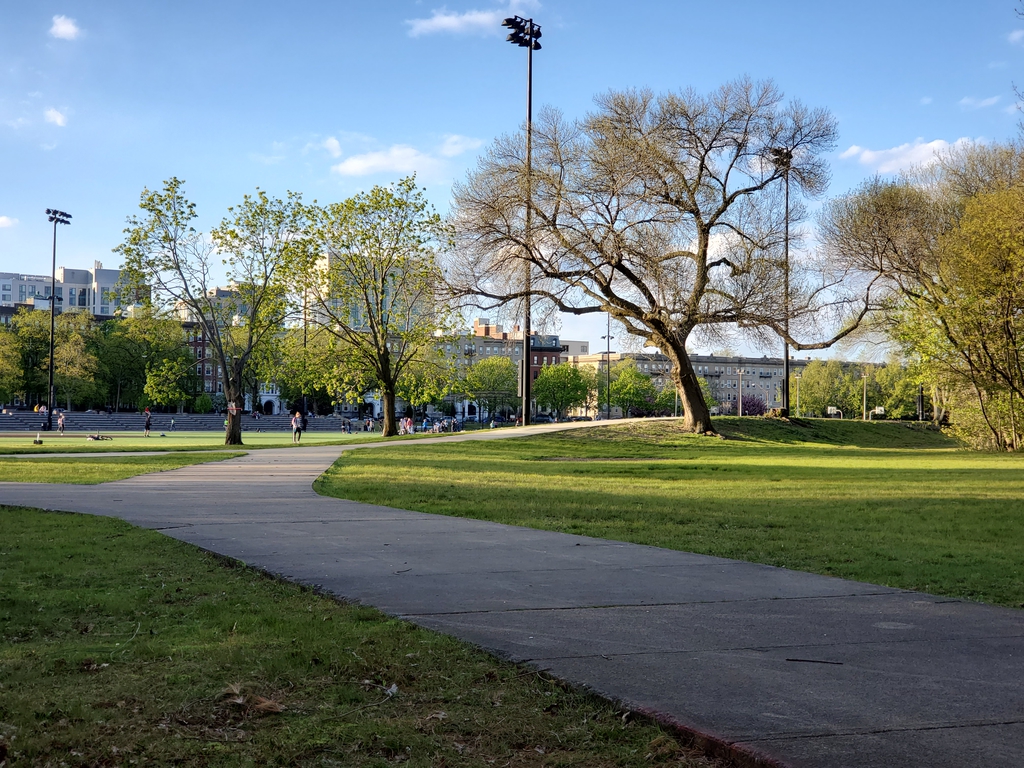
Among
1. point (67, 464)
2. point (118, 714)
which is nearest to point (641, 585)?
point (118, 714)

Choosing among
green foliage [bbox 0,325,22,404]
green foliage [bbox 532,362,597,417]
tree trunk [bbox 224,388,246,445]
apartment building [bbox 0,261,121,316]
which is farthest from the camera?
apartment building [bbox 0,261,121,316]

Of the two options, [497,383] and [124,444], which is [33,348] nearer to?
[497,383]

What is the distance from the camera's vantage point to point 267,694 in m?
4.11

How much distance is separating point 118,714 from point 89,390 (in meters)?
104

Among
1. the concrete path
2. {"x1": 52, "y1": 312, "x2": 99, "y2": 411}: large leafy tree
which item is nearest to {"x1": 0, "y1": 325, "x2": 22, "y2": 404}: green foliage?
{"x1": 52, "y1": 312, "x2": 99, "y2": 411}: large leafy tree

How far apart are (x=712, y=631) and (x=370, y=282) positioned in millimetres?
35000

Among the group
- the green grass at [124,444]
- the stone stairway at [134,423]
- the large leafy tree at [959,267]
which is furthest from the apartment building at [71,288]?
the large leafy tree at [959,267]

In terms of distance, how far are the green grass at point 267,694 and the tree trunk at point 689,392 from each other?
31.3m

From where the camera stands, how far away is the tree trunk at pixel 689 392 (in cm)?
3634

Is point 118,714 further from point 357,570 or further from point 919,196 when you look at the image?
point 919,196

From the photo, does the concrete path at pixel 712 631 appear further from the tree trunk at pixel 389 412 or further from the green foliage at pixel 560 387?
the green foliage at pixel 560 387

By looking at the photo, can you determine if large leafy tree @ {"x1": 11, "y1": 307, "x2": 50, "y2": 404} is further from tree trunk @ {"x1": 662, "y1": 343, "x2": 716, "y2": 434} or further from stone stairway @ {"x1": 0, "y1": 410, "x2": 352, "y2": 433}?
tree trunk @ {"x1": 662, "y1": 343, "x2": 716, "y2": 434}

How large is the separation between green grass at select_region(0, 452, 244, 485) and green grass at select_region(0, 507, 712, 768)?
12166 millimetres

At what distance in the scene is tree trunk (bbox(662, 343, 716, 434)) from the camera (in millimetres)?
36344
